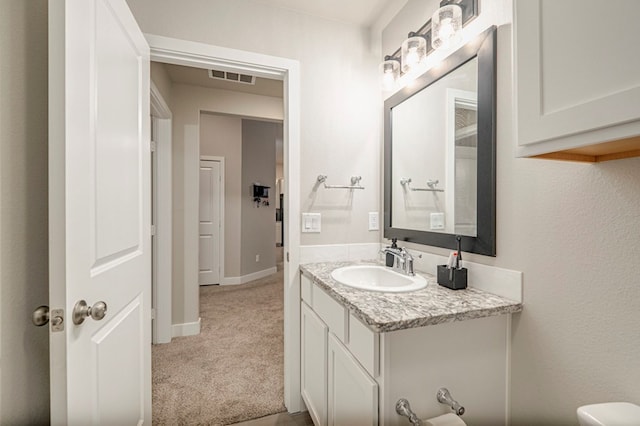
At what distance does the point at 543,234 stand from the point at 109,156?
153cm

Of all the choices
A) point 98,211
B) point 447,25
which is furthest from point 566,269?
point 98,211

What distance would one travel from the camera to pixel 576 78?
0.62m

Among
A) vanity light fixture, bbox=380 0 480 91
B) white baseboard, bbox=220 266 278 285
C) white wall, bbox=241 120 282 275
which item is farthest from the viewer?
white wall, bbox=241 120 282 275

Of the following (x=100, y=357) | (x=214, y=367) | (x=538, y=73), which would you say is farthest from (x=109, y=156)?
(x=214, y=367)

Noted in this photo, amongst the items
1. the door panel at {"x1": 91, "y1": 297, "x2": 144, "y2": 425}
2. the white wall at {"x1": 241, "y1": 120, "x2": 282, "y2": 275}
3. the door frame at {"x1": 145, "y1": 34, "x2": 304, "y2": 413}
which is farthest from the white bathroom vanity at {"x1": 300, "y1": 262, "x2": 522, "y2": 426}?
the white wall at {"x1": 241, "y1": 120, "x2": 282, "y2": 275}

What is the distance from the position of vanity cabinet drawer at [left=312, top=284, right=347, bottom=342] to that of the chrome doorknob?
82 cm

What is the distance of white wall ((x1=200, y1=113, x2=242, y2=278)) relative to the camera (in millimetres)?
4395

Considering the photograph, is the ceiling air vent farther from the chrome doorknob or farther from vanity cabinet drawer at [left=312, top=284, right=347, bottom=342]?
the chrome doorknob

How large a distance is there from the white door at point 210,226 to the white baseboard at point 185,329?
1721 mm

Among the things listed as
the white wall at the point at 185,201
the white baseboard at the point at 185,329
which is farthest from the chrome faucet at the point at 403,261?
the white baseboard at the point at 185,329

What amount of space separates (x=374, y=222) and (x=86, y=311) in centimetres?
156

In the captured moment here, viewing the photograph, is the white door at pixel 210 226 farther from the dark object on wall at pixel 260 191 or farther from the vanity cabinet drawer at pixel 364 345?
the vanity cabinet drawer at pixel 364 345

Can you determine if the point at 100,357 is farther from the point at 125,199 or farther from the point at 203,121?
the point at 203,121

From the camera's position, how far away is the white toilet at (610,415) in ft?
2.18
